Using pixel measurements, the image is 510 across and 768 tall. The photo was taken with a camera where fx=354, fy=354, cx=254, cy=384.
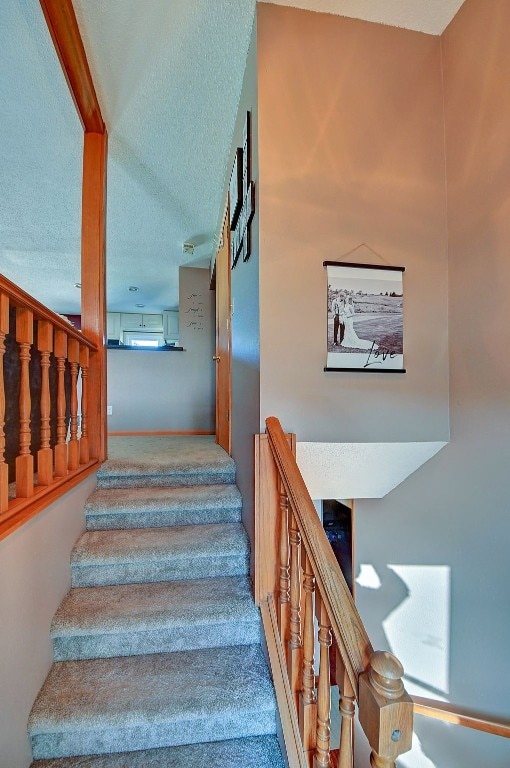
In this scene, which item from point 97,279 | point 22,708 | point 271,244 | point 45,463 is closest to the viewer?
point 22,708

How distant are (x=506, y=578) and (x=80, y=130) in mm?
3333

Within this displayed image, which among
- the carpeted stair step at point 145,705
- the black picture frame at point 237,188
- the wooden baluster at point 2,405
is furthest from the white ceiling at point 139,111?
the carpeted stair step at point 145,705

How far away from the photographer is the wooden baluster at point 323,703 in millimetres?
919

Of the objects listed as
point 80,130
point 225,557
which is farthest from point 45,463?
point 80,130

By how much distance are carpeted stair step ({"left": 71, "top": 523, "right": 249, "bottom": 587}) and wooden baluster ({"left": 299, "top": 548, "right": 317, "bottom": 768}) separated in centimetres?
66

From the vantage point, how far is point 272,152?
151 cm

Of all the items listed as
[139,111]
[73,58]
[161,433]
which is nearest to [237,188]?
[139,111]

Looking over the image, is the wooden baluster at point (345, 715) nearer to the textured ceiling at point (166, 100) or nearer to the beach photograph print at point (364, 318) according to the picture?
the beach photograph print at point (364, 318)

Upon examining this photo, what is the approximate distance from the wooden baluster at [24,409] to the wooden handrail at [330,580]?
0.87 meters

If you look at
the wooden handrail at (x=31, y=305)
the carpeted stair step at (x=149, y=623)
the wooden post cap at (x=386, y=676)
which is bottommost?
the carpeted stair step at (x=149, y=623)

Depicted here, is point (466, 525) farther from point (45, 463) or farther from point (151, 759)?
point (45, 463)

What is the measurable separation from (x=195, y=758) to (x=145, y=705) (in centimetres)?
22

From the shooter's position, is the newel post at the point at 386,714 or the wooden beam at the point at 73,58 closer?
the newel post at the point at 386,714

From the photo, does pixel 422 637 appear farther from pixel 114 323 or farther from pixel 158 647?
pixel 114 323
